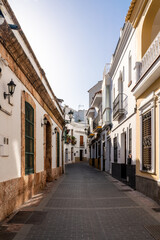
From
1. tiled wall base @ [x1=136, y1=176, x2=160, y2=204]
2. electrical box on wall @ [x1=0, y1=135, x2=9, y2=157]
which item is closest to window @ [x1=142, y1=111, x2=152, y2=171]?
tiled wall base @ [x1=136, y1=176, x2=160, y2=204]

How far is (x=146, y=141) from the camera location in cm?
887

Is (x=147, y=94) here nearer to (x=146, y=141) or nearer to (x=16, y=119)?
(x=146, y=141)

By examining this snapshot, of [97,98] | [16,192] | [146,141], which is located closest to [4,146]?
[16,192]

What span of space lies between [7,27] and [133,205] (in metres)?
5.58

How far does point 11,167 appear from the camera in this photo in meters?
6.19

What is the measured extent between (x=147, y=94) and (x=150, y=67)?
138cm

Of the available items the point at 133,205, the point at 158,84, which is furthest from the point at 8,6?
the point at 133,205

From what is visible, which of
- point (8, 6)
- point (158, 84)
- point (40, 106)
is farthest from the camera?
point (40, 106)

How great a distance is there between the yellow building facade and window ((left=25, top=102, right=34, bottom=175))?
12.5 feet

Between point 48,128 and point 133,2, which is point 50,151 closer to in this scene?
point 48,128

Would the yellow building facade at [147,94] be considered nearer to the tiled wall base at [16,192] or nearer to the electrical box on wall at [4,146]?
the tiled wall base at [16,192]

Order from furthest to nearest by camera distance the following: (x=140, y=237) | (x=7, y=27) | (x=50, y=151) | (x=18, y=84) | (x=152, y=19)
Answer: (x=50, y=151), (x=152, y=19), (x=18, y=84), (x=7, y=27), (x=140, y=237)

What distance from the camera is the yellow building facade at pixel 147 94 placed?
7.65 m

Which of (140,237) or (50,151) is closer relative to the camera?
(140,237)
